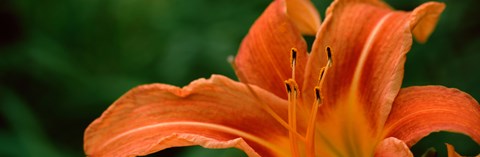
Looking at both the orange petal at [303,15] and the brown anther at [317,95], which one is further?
the orange petal at [303,15]

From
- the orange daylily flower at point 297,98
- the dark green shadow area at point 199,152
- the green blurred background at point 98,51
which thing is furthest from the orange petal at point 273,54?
the green blurred background at point 98,51

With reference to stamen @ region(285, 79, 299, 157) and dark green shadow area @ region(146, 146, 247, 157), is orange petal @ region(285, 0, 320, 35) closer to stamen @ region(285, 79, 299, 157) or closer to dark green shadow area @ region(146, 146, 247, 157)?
stamen @ region(285, 79, 299, 157)

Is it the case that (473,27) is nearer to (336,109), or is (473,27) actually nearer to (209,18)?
(209,18)

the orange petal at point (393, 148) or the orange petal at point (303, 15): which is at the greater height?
the orange petal at point (303, 15)

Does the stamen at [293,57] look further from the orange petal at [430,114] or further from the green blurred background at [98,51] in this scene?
the green blurred background at [98,51]

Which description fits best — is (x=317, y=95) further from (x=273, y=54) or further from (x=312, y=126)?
(x=273, y=54)

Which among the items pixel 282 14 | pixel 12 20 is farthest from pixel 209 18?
pixel 282 14

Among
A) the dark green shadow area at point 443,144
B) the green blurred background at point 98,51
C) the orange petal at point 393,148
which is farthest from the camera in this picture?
the green blurred background at point 98,51
